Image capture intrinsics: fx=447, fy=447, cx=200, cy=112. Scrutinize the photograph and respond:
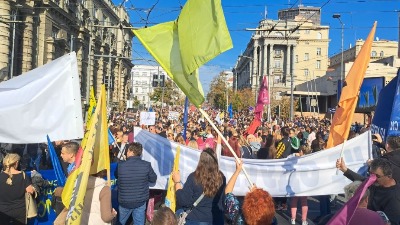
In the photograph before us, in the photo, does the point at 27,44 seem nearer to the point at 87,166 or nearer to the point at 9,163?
the point at 9,163

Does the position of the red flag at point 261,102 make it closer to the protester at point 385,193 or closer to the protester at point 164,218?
the protester at point 385,193

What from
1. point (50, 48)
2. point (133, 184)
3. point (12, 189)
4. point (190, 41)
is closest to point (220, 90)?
point (50, 48)

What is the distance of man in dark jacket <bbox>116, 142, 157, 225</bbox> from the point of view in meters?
6.02

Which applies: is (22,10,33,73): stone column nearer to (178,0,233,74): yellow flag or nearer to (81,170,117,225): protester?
(178,0,233,74): yellow flag

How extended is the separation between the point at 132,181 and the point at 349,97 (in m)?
3.20

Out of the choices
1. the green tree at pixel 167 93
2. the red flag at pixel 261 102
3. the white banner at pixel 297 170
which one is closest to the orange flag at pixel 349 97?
the white banner at pixel 297 170

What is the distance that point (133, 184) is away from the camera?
6027 mm

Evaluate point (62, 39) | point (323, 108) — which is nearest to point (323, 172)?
point (62, 39)

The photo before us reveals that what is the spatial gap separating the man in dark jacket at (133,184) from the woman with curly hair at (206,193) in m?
1.29

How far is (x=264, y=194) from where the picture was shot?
366cm

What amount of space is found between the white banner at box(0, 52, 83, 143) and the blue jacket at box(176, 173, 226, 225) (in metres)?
1.71

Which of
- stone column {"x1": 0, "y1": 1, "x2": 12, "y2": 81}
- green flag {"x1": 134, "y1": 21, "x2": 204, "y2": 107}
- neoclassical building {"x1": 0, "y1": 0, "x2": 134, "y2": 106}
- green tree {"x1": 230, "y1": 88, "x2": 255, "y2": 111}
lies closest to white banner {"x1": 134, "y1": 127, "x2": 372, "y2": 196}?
green flag {"x1": 134, "y1": 21, "x2": 204, "y2": 107}

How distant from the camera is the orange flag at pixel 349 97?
6.13 m

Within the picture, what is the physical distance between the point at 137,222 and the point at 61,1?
37.9 metres
